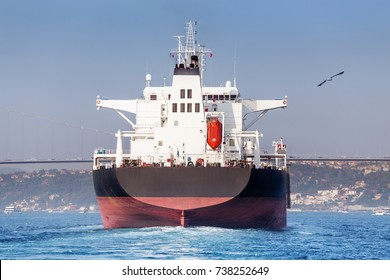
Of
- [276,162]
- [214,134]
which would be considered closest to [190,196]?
[214,134]

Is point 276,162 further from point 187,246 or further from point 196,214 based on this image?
point 187,246

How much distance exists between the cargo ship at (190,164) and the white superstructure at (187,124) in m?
0.05

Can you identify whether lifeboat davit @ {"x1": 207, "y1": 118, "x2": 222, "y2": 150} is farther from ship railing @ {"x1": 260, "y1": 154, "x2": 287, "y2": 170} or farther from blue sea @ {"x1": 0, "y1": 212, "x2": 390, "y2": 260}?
ship railing @ {"x1": 260, "y1": 154, "x2": 287, "y2": 170}

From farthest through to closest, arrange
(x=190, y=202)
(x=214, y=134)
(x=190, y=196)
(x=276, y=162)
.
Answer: (x=276, y=162) < (x=214, y=134) < (x=190, y=196) < (x=190, y=202)

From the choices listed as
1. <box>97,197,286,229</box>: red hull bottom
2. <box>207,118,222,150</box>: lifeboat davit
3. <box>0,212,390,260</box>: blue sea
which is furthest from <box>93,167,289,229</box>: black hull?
<box>207,118,222,150</box>: lifeboat davit

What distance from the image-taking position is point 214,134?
5019 centimetres

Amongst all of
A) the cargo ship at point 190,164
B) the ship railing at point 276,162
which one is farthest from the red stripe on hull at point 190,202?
the ship railing at point 276,162

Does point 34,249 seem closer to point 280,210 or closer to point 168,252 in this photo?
point 168,252

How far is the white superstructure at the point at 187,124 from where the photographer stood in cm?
5116

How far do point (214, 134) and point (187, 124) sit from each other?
221 centimetres

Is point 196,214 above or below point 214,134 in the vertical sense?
below

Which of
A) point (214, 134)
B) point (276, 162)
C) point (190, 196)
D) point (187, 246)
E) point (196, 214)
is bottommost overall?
point (187, 246)

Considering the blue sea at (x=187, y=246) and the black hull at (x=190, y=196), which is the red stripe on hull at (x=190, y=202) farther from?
the blue sea at (x=187, y=246)

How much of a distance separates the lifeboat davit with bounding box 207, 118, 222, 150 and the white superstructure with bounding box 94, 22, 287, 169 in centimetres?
7
